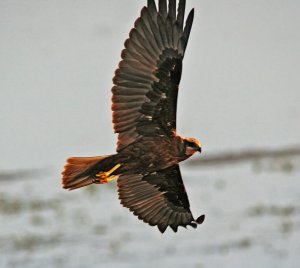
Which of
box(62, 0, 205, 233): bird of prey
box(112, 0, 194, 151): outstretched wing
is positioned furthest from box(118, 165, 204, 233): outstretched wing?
box(112, 0, 194, 151): outstretched wing

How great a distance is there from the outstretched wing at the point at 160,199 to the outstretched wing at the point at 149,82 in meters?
0.64

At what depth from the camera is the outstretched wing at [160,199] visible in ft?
35.5

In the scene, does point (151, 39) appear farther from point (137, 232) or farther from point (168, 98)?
point (137, 232)

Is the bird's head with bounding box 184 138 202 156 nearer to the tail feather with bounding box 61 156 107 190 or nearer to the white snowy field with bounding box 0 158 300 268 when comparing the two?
the tail feather with bounding box 61 156 107 190

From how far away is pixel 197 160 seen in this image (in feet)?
65.4

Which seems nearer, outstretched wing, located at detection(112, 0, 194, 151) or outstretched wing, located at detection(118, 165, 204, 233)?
outstretched wing, located at detection(112, 0, 194, 151)

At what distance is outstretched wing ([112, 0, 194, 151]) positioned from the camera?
10203mm

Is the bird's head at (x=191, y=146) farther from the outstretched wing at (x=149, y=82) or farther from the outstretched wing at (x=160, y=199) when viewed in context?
the outstretched wing at (x=160, y=199)

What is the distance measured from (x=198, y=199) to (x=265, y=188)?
3.79 ft

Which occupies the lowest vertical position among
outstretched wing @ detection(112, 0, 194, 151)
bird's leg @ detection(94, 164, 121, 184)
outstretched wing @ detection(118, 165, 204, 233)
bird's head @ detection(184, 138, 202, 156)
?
outstretched wing @ detection(118, 165, 204, 233)

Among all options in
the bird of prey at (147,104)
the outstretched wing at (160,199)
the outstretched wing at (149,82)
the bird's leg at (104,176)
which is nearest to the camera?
the bird's leg at (104,176)

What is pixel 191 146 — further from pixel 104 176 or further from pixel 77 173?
pixel 77 173

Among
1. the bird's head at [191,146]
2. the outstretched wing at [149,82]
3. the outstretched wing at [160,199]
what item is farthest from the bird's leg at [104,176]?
the outstretched wing at [160,199]

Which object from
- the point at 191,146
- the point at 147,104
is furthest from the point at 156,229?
the point at 191,146
